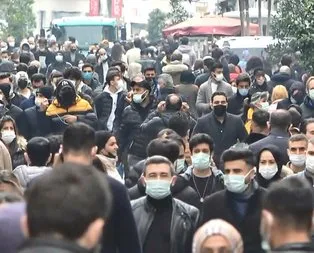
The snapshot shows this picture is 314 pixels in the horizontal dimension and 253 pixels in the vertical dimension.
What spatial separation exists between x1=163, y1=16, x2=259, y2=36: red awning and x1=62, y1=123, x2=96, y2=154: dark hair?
32.6 metres

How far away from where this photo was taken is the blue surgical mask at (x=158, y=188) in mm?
9172

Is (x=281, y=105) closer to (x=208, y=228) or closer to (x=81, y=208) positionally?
(x=208, y=228)

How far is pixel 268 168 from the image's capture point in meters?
10.9

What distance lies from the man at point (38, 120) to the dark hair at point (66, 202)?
10222mm

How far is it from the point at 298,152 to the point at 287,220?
6.48 meters

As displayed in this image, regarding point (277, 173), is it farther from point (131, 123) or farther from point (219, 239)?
point (131, 123)

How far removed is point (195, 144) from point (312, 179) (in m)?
1.24

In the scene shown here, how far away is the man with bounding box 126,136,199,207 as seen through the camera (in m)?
9.92

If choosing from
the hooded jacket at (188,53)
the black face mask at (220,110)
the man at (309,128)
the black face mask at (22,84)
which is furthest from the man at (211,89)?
the hooded jacket at (188,53)

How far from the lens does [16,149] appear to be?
43.3 feet

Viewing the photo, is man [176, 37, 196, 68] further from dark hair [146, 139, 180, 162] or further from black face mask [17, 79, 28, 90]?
dark hair [146, 139, 180, 162]

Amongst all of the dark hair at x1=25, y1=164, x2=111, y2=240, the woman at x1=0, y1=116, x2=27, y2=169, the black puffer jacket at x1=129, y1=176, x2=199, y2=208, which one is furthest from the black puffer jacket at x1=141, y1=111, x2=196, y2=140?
the dark hair at x1=25, y1=164, x2=111, y2=240

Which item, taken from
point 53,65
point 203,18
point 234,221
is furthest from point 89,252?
point 203,18

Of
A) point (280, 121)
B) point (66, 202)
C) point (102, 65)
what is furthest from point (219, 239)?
point (102, 65)
